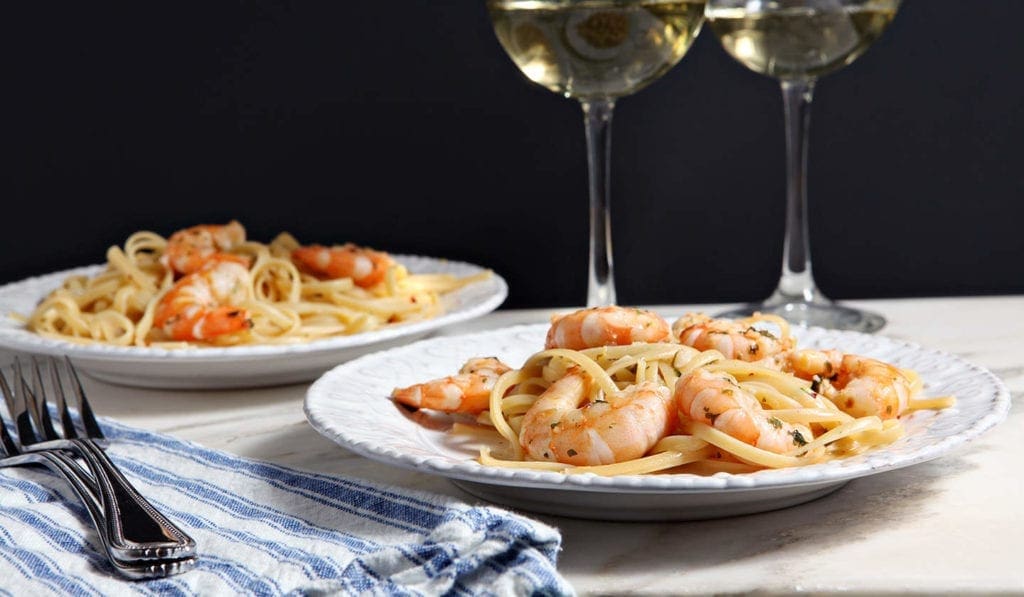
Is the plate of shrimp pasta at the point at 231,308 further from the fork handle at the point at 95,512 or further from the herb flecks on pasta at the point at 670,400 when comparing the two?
the herb flecks on pasta at the point at 670,400

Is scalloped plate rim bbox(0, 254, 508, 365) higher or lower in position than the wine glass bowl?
lower

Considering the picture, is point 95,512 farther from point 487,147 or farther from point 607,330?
point 487,147

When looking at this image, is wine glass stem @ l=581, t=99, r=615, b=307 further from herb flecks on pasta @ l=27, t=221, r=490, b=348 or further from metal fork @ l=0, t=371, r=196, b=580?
metal fork @ l=0, t=371, r=196, b=580

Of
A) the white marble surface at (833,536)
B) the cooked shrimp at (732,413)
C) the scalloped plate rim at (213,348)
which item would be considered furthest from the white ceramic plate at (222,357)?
the cooked shrimp at (732,413)

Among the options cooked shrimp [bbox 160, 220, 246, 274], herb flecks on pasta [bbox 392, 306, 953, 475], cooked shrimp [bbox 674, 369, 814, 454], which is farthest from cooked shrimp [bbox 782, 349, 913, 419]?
cooked shrimp [bbox 160, 220, 246, 274]

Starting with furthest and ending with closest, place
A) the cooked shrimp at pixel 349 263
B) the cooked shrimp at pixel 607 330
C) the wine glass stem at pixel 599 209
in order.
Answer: the cooked shrimp at pixel 349 263 → the wine glass stem at pixel 599 209 → the cooked shrimp at pixel 607 330

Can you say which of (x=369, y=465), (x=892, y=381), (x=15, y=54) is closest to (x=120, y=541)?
(x=369, y=465)

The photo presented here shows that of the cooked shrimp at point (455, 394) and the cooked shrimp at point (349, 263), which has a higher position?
the cooked shrimp at point (349, 263)
